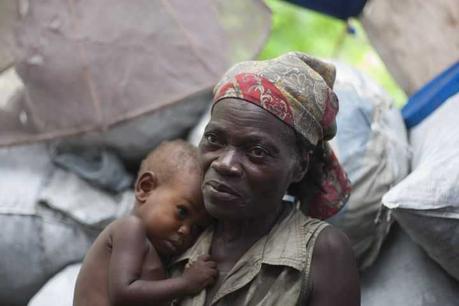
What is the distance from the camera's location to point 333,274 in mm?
1450

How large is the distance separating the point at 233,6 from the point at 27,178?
2.91 ft

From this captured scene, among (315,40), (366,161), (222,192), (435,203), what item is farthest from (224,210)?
(315,40)

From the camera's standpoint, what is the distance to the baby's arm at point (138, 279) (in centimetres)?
151

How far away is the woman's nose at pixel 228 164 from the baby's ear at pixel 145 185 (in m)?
0.32

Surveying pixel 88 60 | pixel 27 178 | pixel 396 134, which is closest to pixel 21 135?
pixel 27 178

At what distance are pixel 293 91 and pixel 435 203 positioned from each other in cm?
50

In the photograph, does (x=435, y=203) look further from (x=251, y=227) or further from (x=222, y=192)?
(x=222, y=192)

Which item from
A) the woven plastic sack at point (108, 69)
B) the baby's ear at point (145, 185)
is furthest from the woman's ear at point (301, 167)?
the woven plastic sack at point (108, 69)

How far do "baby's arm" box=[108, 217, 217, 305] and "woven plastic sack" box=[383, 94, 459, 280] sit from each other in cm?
50

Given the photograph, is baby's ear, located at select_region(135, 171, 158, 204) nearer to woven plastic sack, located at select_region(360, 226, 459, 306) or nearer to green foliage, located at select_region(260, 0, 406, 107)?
woven plastic sack, located at select_region(360, 226, 459, 306)

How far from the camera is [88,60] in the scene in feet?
7.04

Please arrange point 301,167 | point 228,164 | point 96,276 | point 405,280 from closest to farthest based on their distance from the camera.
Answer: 1. point 228,164
2. point 301,167
3. point 96,276
4. point 405,280

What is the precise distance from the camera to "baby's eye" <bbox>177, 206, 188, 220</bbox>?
5.42 ft

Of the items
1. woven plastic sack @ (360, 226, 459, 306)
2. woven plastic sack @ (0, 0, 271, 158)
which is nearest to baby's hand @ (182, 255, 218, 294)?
woven plastic sack @ (360, 226, 459, 306)
